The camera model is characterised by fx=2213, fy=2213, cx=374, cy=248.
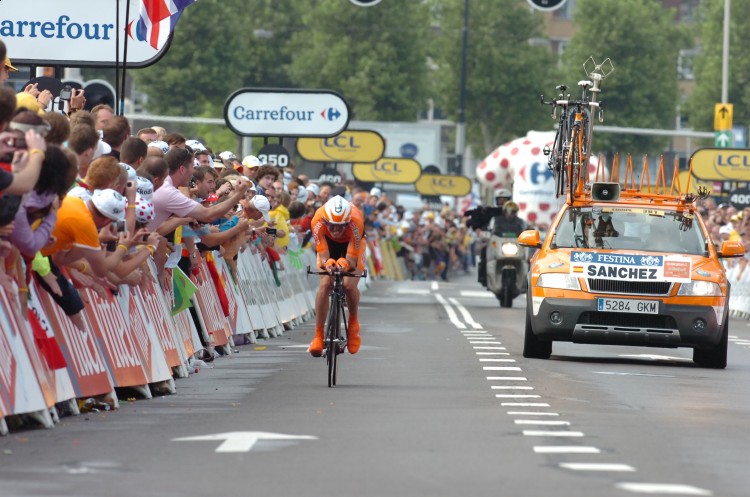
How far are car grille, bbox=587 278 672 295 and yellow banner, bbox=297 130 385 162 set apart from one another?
32322 millimetres

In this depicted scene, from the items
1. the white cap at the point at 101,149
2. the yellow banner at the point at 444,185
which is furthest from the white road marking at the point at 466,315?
the yellow banner at the point at 444,185

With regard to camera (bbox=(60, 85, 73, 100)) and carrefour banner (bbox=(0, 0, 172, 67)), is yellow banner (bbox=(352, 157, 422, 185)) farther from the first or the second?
camera (bbox=(60, 85, 73, 100))

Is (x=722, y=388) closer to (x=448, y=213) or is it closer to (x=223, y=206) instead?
(x=223, y=206)

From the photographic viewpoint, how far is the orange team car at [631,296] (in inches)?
829

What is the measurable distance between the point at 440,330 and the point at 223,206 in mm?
10617

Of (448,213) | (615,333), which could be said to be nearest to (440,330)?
(615,333)

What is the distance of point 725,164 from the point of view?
60406 millimetres

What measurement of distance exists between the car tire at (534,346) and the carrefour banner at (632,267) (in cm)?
77

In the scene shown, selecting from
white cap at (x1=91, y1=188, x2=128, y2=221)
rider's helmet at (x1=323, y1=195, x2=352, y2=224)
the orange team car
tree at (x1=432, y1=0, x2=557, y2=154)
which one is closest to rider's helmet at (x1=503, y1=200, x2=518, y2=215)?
the orange team car

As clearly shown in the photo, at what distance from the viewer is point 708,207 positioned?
5431 cm

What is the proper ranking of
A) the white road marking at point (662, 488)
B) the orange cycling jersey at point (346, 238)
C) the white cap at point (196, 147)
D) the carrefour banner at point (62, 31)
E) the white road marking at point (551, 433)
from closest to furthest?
the white road marking at point (662, 488) < the white road marking at point (551, 433) < the orange cycling jersey at point (346, 238) < the white cap at point (196, 147) < the carrefour banner at point (62, 31)

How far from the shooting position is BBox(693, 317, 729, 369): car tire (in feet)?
69.8

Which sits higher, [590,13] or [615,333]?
[590,13]

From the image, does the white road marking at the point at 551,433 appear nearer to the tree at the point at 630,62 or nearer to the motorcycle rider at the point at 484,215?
the motorcycle rider at the point at 484,215
